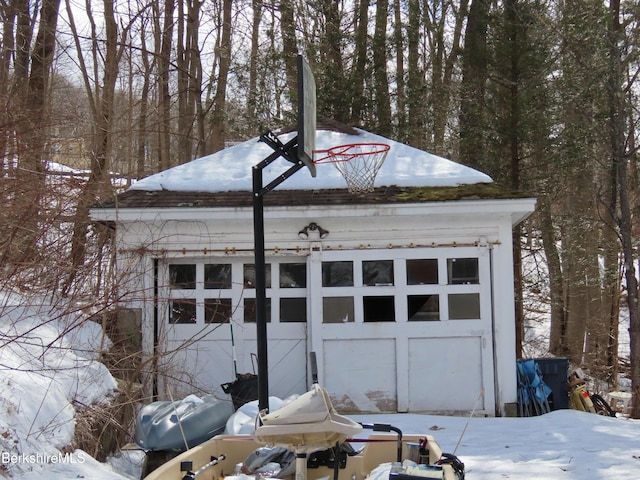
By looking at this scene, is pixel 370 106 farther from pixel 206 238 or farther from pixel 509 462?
pixel 509 462

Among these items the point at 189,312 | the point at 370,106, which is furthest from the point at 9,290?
the point at 370,106

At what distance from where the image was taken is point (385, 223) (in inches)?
398

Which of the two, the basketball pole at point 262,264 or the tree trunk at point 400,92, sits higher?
the tree trunk at point 400,92

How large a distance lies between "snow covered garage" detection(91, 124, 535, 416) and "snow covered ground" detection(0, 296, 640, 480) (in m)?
0.80

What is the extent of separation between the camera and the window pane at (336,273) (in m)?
10.2

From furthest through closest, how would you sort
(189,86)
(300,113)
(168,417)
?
1. (189,86)
2. (168,417)
3. (300,113)

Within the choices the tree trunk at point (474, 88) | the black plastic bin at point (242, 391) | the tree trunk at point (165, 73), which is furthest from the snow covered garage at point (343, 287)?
the tree trunk at point (165, 73)

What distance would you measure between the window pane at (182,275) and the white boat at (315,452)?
5.29 metres

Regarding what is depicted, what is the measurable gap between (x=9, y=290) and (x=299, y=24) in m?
13.6

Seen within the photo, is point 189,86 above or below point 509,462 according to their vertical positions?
above

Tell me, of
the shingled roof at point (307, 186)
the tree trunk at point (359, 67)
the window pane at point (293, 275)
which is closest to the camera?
the shingled roof at point (307, 186)

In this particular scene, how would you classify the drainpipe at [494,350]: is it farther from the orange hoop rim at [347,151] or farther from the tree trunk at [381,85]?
the tree trunk at [381,85]

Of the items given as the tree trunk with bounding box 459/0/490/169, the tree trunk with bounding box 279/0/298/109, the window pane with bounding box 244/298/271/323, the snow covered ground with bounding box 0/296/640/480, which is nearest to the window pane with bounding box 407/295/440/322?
the snow covered ground with bounding box 0/296/640/480

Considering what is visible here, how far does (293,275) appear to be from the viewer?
1041 centimetres
